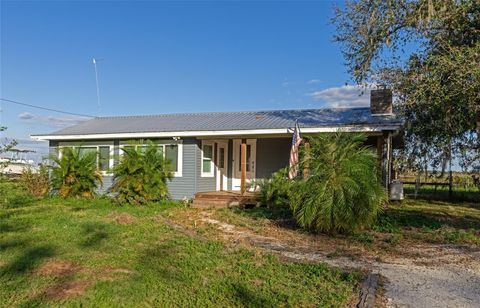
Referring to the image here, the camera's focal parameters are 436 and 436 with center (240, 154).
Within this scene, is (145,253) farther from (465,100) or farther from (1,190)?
(465,100)

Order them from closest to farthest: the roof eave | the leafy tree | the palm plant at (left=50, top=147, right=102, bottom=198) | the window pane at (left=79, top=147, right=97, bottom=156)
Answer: the roof eave → the leafy tree → the palm plant at (left=50, top=147, right=102, bottom=198) → the window pane at (left=79, top=147, right=97, bottom=156)

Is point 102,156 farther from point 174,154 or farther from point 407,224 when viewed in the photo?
point 407,224

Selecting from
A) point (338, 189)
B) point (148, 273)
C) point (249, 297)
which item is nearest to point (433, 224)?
point (338, 189)

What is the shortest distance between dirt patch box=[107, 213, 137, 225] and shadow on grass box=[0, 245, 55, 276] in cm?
296

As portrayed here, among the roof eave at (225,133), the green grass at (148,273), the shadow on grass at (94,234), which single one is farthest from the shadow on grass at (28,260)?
the roof eave at (225,133)

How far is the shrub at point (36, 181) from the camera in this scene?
17.5 m

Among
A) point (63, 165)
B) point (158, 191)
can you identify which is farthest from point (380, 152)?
point (63, 165)

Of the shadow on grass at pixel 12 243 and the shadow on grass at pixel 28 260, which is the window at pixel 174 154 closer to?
the shadow on grass at pixel 12 243

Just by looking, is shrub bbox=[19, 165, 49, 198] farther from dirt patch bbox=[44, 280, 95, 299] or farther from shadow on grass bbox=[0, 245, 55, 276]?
dirt patch bbox=[44, 280, 95, 299]

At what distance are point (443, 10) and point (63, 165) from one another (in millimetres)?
13180

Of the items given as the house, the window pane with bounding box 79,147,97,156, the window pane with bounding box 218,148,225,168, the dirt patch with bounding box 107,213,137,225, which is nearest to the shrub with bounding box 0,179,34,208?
the house

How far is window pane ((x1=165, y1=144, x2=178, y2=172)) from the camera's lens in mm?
15820

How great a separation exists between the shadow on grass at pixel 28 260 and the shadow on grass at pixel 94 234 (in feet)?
2.21

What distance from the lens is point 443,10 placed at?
9430 millimetres
